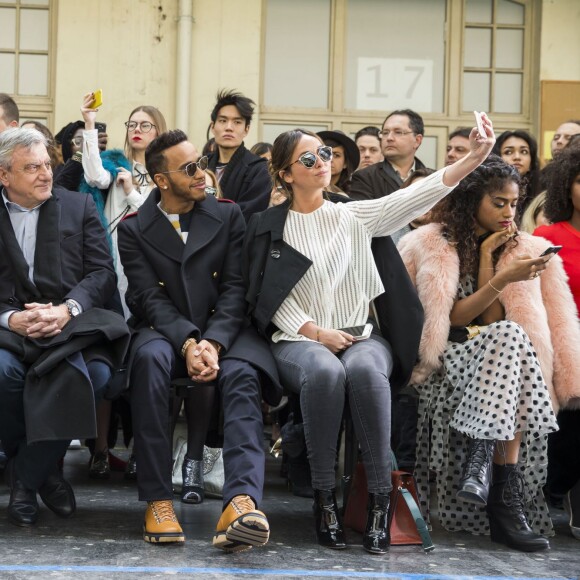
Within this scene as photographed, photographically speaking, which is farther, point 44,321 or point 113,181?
point 113,181

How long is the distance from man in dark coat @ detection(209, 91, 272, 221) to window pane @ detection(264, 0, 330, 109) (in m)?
4.03

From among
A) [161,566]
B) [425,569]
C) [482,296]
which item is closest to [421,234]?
[482,296]

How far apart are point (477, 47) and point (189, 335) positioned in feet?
23.3

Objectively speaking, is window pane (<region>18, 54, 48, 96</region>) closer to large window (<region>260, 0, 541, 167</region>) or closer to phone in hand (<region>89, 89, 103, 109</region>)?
large window (<region>260, 0, 541, 167</region>)

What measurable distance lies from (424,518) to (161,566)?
1425 mm

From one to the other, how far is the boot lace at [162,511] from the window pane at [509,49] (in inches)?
305

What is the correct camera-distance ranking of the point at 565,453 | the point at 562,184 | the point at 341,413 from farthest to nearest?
the point at 562,184, the point at 565,453, the point at 341,413

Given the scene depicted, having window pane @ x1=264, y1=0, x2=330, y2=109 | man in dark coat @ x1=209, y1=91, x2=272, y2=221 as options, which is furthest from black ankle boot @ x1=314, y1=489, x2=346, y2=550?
window pane @ x1=264, y1=0, x2=330, y2=109

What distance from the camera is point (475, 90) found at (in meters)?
11.4

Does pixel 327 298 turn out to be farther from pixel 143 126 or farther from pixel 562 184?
pixel 143 126

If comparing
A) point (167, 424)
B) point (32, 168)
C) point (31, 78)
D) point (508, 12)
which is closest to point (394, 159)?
point (32, 168)

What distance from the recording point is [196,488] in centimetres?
552

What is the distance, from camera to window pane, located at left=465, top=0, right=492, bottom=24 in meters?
11.4

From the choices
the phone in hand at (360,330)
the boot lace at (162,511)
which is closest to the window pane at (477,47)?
the phone in hand at (360,330)
